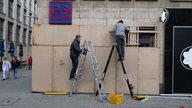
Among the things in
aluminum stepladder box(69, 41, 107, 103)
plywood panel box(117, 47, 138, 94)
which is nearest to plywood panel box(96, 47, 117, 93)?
plywood panel box(117, 47, 138, 94)

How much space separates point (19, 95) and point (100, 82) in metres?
3.34

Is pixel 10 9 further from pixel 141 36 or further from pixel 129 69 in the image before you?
pixel 129 69

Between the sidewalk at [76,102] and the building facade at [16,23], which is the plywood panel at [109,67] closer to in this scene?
the sidewalk at [76,102]

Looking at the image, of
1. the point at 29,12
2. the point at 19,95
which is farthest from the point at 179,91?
the point at 29,12

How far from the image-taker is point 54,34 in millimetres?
11109

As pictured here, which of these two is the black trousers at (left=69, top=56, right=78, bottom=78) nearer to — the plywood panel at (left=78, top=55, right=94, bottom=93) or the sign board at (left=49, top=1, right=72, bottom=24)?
the plywood panel at (left=78, top=55, right=94, bottom=93)

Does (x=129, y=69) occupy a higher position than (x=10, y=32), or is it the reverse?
(x=10, y=32)

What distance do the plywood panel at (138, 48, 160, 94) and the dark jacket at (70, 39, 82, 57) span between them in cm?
261

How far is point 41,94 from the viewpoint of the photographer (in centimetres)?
1088

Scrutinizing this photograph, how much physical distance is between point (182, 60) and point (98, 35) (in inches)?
145

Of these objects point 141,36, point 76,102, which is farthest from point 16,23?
point 76,102

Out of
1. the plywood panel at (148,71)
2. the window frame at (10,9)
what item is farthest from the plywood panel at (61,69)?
the window frame at (10,9)

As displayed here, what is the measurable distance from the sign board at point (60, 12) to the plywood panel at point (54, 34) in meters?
0.27

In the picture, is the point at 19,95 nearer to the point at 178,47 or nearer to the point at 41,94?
the point at 41,94
